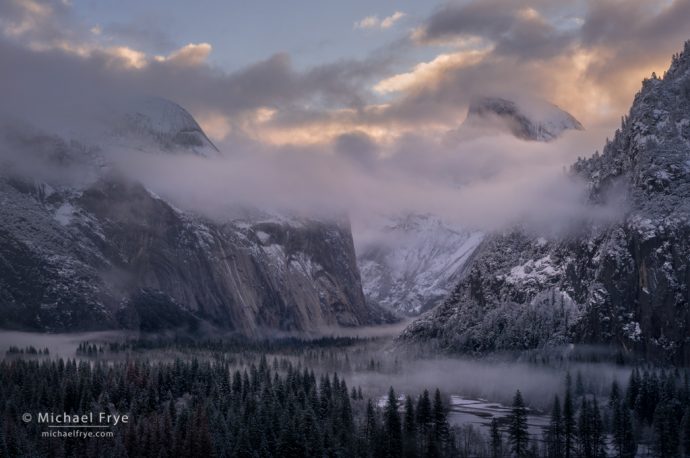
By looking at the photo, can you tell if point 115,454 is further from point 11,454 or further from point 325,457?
point 325,457

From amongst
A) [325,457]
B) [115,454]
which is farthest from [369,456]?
[115,454]

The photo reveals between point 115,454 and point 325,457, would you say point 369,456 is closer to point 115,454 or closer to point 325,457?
point 325,457

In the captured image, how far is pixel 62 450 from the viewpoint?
652ft

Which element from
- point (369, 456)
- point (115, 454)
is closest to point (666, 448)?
point (369, 456)

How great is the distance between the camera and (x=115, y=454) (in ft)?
652

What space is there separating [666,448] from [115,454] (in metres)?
114

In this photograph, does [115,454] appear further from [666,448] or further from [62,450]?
[666,448]

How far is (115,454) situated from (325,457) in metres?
43.4

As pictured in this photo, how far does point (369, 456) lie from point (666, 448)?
61.7 metres

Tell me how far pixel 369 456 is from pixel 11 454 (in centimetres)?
7231

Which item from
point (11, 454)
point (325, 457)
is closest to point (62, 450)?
point (11, 454)

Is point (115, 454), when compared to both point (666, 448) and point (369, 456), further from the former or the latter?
point (666, 448)

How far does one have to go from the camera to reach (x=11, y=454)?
19300 centimetres

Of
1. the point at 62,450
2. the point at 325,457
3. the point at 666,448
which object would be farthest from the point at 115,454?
the point at 666,448
